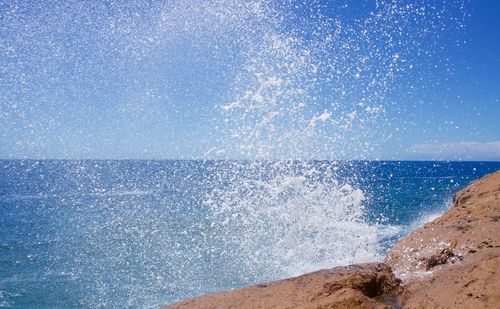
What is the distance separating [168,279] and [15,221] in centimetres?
1696

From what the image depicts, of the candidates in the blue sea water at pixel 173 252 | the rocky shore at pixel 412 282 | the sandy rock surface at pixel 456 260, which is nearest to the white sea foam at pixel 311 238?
the blue sea water at pixel 173 252

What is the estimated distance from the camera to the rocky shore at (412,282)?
9.10 ft

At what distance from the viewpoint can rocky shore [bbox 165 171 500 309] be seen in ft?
9.10

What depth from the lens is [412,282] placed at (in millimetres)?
3473

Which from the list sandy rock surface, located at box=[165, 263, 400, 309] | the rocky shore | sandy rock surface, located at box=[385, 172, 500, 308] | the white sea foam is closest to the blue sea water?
the white sea foam

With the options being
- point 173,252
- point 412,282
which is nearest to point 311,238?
point 173,252

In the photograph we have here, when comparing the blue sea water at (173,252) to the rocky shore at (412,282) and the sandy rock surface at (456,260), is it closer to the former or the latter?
the sandy rock surface at (456,260)

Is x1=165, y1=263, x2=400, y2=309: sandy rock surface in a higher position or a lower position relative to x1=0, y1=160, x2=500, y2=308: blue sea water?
higher

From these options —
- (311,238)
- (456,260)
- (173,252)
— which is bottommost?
(173,252)

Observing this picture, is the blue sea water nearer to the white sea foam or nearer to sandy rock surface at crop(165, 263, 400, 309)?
the white sea foam

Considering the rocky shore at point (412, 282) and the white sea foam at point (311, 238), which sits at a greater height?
the rocky shore at point (412, 282)

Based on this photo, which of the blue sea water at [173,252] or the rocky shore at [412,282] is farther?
the blue sea water at [173,252]

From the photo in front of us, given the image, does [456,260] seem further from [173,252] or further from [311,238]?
[173,252]

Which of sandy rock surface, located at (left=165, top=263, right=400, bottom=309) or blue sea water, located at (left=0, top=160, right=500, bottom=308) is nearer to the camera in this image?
sandy rock surface, located at (left=165, top=263, right=400, bottom=309)
